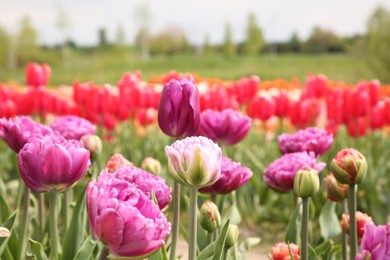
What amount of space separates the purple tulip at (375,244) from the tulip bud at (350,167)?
14.6 inches

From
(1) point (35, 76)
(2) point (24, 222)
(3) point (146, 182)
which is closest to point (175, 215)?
(3) point (146, 182)

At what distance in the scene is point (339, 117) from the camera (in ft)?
14.6

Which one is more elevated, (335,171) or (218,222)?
(335,171)

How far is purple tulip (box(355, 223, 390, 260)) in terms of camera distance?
1278 millimetres

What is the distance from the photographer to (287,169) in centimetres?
191

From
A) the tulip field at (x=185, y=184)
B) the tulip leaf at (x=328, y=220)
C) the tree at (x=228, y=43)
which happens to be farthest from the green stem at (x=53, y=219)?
the tree at (x=228, y=43)

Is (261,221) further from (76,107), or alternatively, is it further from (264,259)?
(76,107)

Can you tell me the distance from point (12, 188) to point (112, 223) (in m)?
3.38

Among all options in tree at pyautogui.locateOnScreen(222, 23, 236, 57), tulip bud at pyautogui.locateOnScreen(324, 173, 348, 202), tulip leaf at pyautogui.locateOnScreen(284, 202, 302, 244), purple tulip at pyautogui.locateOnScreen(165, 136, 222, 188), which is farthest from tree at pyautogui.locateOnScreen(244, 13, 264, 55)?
purple tulip at pyautogui.locateOnScreen(165, 136, 222, 188)

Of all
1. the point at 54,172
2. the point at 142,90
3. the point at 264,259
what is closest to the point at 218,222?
the point at 54,172

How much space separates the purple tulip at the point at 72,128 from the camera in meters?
2.29

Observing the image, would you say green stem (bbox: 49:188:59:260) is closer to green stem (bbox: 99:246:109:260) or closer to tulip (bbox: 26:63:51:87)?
green stem (bbox: 99:246:109:260)

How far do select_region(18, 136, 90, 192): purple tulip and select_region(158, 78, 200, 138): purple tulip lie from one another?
0.22 m

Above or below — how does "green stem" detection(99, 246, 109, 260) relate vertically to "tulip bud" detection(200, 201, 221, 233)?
above
